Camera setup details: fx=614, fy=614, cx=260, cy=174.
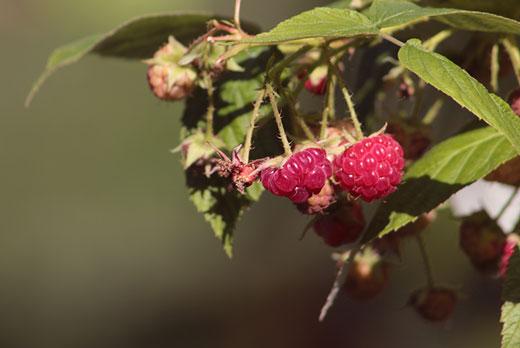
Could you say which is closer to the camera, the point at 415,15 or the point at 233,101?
the point at 415,15

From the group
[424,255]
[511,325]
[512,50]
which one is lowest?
[424,255]

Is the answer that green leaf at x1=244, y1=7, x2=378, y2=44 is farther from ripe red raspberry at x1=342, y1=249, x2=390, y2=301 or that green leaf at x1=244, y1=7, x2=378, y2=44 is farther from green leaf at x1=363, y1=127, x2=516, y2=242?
ripe red raspberry at x1=342, y1=249, x2=390, y2=301

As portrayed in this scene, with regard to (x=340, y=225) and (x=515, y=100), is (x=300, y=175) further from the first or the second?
(x=515, y=100)

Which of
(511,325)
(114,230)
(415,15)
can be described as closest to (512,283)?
(511,325)

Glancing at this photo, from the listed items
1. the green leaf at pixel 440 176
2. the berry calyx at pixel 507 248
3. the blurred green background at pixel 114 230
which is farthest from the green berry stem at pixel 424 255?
the blurred green background at pixel 114 230

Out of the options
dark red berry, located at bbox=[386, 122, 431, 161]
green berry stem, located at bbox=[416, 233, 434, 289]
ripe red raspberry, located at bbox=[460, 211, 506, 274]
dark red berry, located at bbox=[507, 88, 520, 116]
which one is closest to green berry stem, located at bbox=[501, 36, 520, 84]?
dark red berry, located at bbox=[507, 88, 520, 116]

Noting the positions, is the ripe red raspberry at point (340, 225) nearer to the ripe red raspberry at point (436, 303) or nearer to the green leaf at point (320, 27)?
the green leaf at point (320, 27)

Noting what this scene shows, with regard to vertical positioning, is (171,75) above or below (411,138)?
above

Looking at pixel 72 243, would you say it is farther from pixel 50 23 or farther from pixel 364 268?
pixel 364 268
